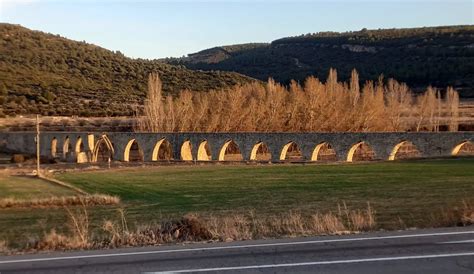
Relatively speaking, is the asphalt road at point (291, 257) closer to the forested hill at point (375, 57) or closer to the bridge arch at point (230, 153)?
the bridge arch at point (230, 153)

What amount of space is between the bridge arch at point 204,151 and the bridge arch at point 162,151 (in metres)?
2.78

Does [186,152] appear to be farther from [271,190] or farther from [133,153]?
[271,190]

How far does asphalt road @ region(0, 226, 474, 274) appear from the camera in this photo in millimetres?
6938

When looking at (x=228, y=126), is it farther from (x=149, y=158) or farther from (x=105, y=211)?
(x=105, y=211)

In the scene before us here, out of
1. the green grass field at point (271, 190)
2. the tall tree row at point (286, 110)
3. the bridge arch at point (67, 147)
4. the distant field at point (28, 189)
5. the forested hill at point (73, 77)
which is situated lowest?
the distant field at point (28, 189)

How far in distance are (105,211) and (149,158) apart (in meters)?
32.8

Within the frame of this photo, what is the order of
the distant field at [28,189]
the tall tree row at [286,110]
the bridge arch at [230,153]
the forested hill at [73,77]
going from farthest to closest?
the forested hill at [73,77] → the tall tree row at [286,110] → the bridge arch at [230,153] → the distant field at [28,189]

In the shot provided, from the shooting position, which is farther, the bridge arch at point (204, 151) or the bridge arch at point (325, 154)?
the bridge arch at point (204, 151)

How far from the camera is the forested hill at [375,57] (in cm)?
8269

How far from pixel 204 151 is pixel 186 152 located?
60.8 inches

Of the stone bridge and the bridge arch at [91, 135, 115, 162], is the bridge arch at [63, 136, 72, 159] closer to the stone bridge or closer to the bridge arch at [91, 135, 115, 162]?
the stone bridge

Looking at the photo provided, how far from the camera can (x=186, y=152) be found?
53531 mm

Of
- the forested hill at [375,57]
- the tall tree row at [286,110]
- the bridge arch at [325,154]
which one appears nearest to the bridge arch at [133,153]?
the tall tree row at [286,110]

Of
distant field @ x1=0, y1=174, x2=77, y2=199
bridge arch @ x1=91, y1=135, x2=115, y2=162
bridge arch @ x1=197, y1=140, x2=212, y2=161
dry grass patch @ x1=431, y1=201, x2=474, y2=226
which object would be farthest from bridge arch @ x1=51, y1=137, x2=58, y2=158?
dry grass patch @ x1=431, y1=201, x2=474, y2=226
